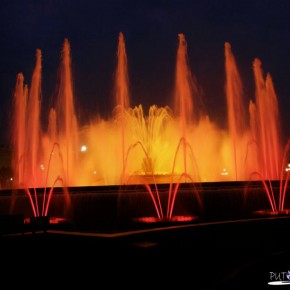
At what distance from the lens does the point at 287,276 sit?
239 inches

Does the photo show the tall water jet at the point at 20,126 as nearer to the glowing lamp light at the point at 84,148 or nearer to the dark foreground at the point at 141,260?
the glowing lamp light at the point at 84,148

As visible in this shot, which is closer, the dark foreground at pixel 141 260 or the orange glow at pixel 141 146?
the dark foreground at pixel 141 260

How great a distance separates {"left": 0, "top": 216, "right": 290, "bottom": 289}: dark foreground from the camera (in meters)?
6.09

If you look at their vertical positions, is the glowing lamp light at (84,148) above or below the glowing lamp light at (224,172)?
above

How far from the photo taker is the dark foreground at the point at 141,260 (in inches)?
240

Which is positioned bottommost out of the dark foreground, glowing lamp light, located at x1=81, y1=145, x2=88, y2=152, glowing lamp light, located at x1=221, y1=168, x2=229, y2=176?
the dark foreground

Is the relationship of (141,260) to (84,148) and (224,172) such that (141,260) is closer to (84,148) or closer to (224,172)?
(84,148)

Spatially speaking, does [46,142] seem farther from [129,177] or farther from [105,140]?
[129,177]

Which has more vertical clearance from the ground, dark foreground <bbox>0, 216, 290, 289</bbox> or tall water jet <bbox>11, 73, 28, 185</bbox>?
tall water jet <bbox>11, 73, 28, 185</bbox>

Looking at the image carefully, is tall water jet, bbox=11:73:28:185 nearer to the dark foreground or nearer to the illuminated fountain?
the illuminated fountain

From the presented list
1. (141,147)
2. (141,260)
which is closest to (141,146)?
(141,147)

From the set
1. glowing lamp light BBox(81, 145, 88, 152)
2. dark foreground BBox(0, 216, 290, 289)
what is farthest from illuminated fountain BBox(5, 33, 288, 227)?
dark foreground BBox(0, 216, 290, 289)

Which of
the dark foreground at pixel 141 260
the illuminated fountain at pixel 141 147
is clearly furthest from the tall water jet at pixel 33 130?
the dark foreground at pixel 141 260

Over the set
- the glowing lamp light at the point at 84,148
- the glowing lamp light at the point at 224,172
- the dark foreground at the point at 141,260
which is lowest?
the dark foreground at the point at 141,260
